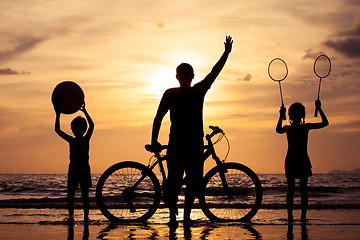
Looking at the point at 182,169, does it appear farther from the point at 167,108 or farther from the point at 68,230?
the point at 68,230

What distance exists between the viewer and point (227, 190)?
8258 mm

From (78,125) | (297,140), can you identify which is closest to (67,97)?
(78,125)

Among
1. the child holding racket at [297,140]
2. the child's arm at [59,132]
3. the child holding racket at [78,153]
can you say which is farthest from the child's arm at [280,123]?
the child's arm at [59,132]

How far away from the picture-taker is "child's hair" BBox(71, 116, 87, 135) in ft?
26.2

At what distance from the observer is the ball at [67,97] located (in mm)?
8031

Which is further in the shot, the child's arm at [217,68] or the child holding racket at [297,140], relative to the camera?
the child holding racket at [297,140]

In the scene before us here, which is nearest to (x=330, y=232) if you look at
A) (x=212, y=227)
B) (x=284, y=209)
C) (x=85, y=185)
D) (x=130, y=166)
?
(x=212, y=227)

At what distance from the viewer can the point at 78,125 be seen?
8016mm

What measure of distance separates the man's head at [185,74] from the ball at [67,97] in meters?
2.34

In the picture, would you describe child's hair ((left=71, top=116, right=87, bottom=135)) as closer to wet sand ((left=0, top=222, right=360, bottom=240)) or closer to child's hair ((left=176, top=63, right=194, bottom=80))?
wet sand ((left=0, top=222, right=360, bottom=240))

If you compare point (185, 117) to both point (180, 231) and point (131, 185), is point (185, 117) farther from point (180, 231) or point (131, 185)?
point (131, 185)

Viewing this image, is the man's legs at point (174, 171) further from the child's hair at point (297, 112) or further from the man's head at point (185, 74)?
the child's hair at point (297, 112)

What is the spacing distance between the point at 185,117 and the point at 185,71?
2.03 ft

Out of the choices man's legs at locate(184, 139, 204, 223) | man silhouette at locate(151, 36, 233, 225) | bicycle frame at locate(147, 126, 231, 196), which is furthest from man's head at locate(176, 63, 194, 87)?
bicycle frame at locate(147, 126, 231, 196)
